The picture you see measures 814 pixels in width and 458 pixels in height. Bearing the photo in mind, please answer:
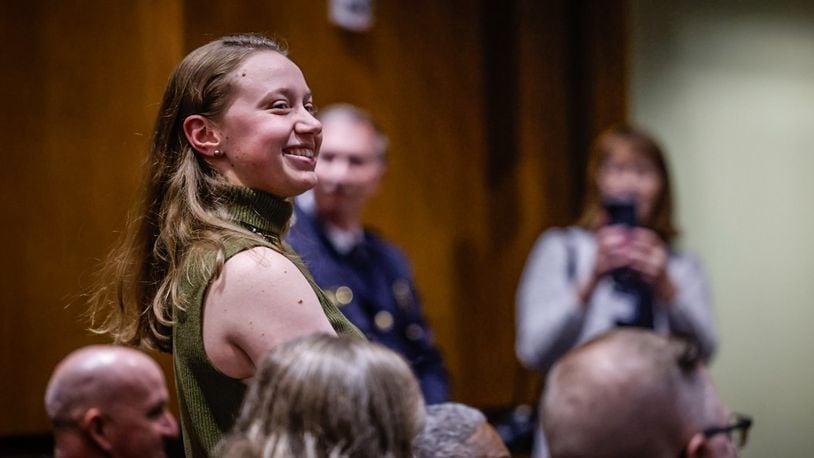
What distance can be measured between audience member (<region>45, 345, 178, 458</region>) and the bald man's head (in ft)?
4.08

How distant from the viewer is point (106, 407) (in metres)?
2.46

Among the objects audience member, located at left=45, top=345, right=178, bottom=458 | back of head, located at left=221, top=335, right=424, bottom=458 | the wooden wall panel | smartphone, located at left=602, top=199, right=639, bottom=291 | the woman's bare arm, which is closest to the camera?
back of head, located at left=221, top=335, right=424, bottom=458

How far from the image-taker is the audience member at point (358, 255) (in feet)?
9.09

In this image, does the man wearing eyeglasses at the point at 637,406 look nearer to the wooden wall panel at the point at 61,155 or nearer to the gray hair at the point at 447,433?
the gray hair at the point at 447,433

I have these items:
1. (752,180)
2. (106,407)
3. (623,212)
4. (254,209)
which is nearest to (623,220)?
(623,212)

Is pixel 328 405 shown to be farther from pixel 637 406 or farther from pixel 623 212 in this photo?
pixel 623 212

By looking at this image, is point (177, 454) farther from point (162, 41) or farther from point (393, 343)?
point (162, 41)

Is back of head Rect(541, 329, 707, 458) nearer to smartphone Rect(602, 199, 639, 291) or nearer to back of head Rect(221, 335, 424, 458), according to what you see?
back of head Rect(221, 335, 424, 458)

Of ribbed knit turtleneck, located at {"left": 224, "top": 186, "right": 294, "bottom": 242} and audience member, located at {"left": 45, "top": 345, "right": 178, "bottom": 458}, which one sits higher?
ribbed knit turtleneck, located at {"left": 224, "top": 186, "right": 294, "bottom": 242}

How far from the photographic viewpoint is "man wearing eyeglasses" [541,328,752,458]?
1.41 metres

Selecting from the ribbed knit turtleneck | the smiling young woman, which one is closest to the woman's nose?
the smiling young woman

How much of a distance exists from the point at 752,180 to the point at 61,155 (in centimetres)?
252

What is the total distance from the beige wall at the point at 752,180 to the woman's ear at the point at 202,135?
286 cm

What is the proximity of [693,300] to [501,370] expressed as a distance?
1.28 meters
